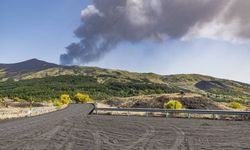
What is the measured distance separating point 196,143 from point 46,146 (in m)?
5.59

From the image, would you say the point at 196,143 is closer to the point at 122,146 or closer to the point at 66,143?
the point at 122,146

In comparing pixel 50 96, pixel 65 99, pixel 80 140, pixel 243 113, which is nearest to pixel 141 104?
pixel 243 113

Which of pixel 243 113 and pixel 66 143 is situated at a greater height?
pixel 243 113

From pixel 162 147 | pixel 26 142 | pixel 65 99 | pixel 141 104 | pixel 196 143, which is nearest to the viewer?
pixel 162 147

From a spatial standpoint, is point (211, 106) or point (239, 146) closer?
point (239, 146)

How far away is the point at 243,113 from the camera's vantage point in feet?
97.0

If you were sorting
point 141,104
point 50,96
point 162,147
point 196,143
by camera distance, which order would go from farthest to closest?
point 50,96 < point 141,104 < point 196,143 < point 162,147

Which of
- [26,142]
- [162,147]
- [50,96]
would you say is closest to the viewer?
[162,147]

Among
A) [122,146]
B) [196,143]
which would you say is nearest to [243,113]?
[196,143]

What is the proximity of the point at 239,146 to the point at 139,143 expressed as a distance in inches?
144

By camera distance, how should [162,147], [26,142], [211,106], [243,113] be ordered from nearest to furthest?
1. [162,147]
2. [26,142]
3. [243,113]
4. [211,106]

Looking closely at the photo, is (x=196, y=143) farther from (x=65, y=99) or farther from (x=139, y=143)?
(x=65, y=99)

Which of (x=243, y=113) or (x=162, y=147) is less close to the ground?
(x=243, y=113)

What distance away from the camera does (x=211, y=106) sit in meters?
56.2
